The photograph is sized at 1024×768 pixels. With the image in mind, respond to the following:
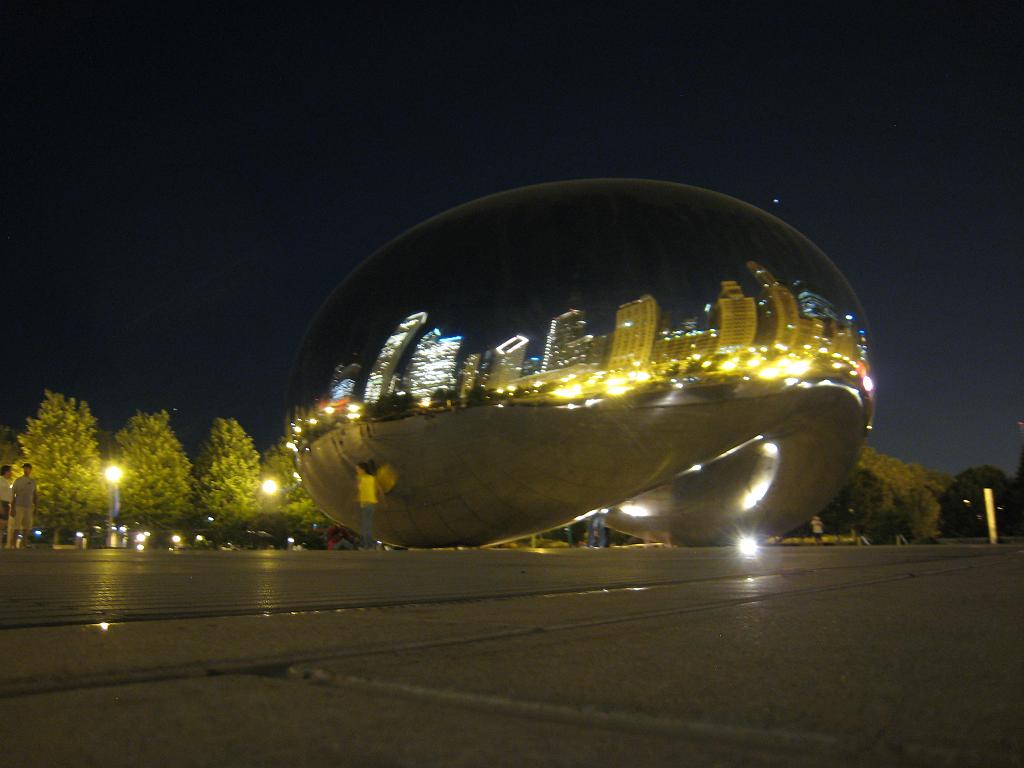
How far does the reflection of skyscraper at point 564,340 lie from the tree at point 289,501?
1863 cm

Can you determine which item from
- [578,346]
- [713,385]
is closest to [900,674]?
[578,346]

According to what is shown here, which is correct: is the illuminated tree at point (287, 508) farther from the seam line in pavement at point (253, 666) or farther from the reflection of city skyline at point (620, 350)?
the seam line in pavement at point (253, 666)

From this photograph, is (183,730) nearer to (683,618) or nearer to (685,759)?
(685,759)

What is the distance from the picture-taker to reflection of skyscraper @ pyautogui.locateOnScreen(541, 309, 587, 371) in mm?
9617

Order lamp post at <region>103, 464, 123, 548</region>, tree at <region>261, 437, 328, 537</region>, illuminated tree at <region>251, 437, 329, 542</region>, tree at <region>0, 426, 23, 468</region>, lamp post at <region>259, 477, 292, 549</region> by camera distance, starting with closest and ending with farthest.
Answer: lamp post at <region>103, 464, 123, 548</region>, illuminated tree at <region>251, 437, 329, 542</region>, tree at <region>261, 437, 328, 537</region>, lamp post at <region>259, 477, 292, 549</region>, tree at <region>0, 426, 23, 468</region>

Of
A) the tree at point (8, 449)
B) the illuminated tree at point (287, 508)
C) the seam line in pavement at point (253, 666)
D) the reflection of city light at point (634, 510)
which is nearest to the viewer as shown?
the seam line in pavement at point (253, 666)

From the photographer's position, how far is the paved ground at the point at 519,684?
0.67 metres

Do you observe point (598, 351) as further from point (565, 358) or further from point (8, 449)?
point (8, 449)

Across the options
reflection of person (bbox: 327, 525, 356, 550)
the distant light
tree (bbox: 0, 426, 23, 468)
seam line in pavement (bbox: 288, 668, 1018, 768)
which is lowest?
seam line in pavement (bbox: 288, 668, 1018, 768)

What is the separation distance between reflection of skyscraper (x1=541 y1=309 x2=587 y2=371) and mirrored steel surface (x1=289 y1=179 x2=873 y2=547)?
0.02m

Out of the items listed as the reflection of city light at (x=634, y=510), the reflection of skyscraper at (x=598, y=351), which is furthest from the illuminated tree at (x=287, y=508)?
the reflection of skyscraper at (x=598, y=351)

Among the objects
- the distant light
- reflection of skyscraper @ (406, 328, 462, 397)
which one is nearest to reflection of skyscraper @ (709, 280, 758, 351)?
reflection of skyscraper @ (406, 328, 462, 397)

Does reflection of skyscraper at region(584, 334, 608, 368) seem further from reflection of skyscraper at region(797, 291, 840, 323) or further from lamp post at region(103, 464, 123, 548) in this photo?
lamp post at region(103, 464, 123, 548)

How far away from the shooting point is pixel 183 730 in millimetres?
740
